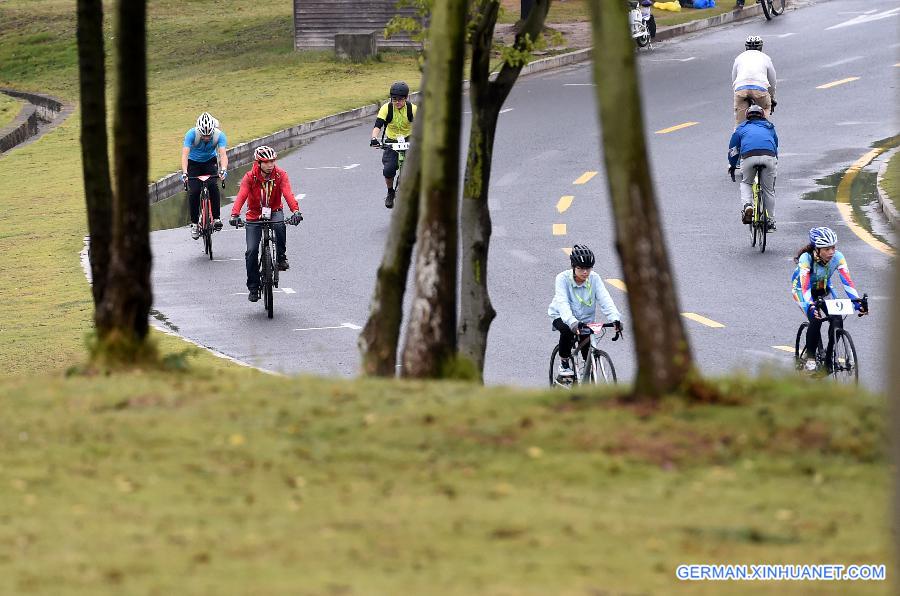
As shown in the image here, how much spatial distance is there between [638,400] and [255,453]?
1927 millimetres

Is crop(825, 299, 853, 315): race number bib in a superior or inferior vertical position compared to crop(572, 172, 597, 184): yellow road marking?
superior

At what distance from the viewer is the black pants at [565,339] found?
527 inches

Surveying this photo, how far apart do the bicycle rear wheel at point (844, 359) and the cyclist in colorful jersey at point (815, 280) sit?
0.25ft

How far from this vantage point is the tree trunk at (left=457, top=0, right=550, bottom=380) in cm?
1228

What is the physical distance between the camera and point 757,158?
19.1 m

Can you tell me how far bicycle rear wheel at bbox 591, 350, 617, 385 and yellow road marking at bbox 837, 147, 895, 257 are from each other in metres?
6.36

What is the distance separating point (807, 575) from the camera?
6.21 metres

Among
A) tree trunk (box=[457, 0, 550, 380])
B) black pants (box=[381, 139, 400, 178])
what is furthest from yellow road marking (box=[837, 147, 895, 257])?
tree trunk (box=[457, 0, 550, 380])

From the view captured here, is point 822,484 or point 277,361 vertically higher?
point 822,484

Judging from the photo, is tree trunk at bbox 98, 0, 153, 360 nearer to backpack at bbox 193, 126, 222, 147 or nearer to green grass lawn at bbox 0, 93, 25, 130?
backpack at bbox 193, 126, 222, 147

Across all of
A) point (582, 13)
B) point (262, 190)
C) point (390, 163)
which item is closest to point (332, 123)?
point (390, 163)

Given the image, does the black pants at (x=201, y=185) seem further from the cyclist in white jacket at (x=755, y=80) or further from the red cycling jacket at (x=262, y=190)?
the cyclist in white jacket at (x=755, y=80)

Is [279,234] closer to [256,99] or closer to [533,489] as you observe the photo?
[533,489]

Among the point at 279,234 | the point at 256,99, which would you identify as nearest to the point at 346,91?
the point at 256,99
